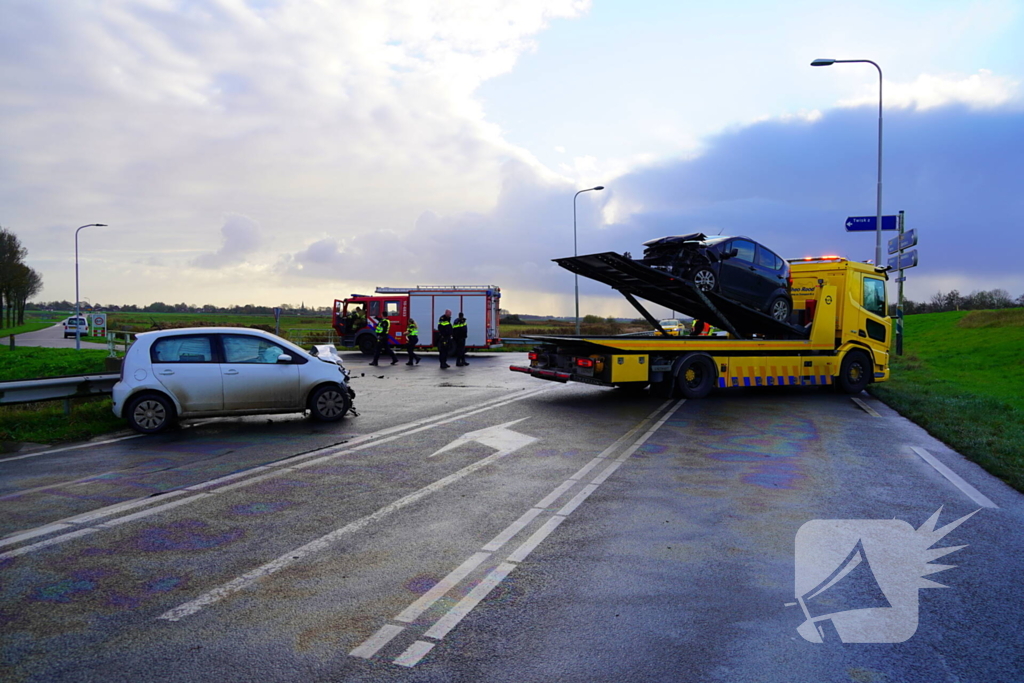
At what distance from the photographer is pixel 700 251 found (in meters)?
14.2

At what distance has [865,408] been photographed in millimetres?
13477

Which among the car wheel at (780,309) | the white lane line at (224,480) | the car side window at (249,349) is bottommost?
the white lane line at (224,480)

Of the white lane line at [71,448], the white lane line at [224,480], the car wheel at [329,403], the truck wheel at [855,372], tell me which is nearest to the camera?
the white lane line at [224,480]

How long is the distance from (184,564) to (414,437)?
4.94m

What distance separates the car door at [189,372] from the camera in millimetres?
9836

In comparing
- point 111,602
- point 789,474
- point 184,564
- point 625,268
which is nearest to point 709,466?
point 789,474

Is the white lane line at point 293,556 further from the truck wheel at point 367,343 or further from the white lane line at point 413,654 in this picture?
the truck wheel at point 367,343

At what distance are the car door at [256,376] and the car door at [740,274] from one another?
8538mm

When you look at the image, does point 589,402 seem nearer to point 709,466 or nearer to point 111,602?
point 709,466

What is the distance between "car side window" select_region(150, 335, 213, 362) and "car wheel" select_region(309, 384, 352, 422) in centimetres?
158

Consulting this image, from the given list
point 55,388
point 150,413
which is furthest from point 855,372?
point 55,388

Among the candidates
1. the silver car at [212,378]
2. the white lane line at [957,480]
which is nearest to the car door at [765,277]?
the white lane line at [957,480]

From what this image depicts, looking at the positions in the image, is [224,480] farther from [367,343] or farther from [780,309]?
[367,343]

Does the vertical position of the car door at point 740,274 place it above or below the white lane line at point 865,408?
above
